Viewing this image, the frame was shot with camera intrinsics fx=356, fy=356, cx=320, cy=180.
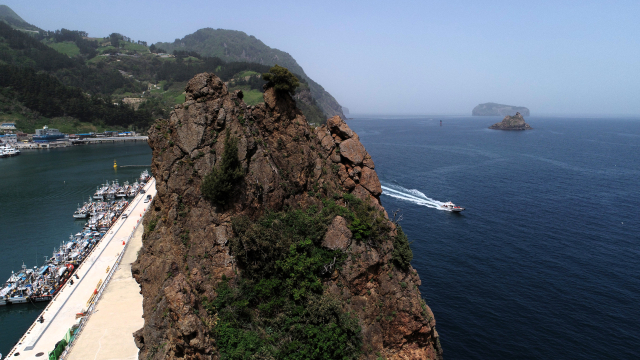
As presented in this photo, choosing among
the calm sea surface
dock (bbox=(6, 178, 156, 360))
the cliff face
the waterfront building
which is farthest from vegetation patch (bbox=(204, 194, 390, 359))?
the waterfront building

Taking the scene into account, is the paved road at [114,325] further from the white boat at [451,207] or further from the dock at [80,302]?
the white boat at [451,207]

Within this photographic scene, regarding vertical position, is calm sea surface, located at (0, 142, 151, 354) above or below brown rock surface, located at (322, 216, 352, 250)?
below

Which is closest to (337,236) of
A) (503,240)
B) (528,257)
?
(528,257)

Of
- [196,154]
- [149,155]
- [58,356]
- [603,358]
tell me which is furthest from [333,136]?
[149,155]

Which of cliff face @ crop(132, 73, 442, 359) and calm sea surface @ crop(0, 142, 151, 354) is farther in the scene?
calm sea surface @ crop(0, 142, 151, 354)

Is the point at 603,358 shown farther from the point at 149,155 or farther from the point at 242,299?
the point at 149,155

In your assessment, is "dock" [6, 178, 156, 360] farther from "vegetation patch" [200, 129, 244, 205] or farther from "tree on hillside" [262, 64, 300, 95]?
"tree on hillside" [262, 64, 300, 95]

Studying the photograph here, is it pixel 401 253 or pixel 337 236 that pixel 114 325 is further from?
pixel 401 253
